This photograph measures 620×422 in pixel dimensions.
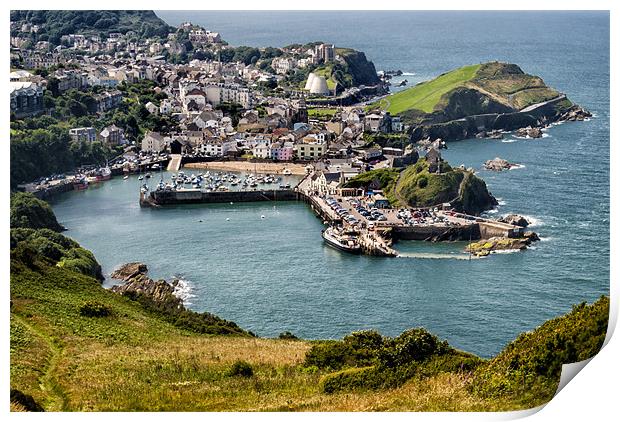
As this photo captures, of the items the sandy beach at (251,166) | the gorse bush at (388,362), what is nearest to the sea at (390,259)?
the sandy beach at (251,166)

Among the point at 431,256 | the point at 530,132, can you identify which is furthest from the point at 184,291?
the point at 530,132

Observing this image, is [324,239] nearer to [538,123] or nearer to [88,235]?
[88,235]

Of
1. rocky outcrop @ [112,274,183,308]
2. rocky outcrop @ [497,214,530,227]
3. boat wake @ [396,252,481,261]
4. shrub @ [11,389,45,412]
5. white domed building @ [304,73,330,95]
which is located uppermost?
shrub @ [11,389,45,412]

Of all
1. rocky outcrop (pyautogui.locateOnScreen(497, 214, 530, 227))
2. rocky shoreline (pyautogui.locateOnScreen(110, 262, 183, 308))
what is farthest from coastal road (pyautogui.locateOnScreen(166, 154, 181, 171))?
rocky outcrop (pyautogui.locateOnScreen(497, 214, 530, 227))

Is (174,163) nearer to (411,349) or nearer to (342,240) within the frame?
(342,240)

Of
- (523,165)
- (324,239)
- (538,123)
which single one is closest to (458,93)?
(538,123)

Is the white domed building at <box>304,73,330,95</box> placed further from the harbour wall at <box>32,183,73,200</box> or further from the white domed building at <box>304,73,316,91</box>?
the harbour wall at <box>32,183,73,200</box>
